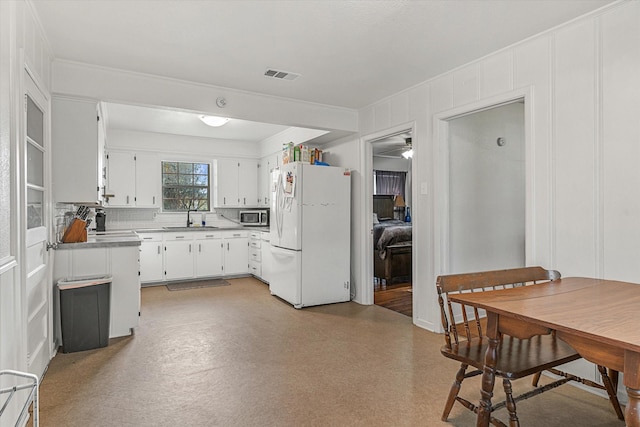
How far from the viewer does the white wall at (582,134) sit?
2213mm

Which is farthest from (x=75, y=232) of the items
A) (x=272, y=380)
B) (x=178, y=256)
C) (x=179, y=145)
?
(x=179, y=145)

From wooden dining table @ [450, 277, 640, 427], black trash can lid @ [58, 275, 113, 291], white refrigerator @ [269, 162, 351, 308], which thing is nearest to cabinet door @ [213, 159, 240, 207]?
white refrigerator @ [269, 162, 351, 308]

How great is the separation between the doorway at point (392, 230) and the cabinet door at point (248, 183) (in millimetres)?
2243

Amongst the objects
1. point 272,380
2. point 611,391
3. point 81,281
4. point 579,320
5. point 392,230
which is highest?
point 392,230

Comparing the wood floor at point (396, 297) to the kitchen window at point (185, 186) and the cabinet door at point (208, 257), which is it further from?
the kitchen window at point (185, 186)

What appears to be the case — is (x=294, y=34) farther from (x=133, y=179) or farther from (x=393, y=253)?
(x=133, y=179)

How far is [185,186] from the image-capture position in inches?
258

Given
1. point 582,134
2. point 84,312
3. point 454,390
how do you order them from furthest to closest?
point 84,312 → point 582,134 → point 454,390

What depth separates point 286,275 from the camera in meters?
4.59

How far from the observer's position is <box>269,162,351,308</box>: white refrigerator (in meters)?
4.38

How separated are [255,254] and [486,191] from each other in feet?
12.4

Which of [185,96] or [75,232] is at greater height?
[185,96]

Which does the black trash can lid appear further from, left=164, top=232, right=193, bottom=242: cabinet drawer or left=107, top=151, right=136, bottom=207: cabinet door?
left=107, top=151, right=136, bottom=207: cabinet door

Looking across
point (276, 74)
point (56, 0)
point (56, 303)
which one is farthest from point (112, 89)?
point (56, 303)
